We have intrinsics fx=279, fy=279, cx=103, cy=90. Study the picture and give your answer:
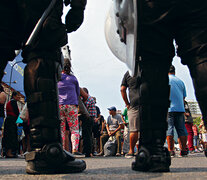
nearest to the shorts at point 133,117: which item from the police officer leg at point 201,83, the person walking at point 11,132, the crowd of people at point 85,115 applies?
the crowd of people at point 85,115

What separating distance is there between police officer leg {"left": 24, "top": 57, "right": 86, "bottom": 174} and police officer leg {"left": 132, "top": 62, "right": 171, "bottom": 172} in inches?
15.6

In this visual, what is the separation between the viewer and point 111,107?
7.29m

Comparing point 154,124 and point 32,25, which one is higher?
point 32,25

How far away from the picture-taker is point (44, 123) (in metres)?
1.62

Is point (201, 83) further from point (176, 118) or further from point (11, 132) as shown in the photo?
point (11, 132)

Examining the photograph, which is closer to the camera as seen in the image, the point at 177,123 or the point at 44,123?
the point at 44,123

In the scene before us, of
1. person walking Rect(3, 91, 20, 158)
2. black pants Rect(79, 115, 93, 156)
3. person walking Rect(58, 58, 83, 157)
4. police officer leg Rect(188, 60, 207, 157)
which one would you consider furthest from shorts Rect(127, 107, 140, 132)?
police officer leg Rect(188, 60, 207, 157)

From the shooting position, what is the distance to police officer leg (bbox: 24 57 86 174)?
157 centimetres

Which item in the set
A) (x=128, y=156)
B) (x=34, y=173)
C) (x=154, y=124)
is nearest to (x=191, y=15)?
(x=154, y=124)

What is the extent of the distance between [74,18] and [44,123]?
795mm

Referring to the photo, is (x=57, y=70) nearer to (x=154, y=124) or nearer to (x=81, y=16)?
(x=81, y=16)

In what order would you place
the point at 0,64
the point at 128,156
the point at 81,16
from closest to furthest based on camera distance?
the point at 0,64 → the point at 81,16 → the point at 128,156

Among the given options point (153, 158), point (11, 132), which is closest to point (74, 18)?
point (153, 158)

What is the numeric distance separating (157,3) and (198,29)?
307 millimetres
